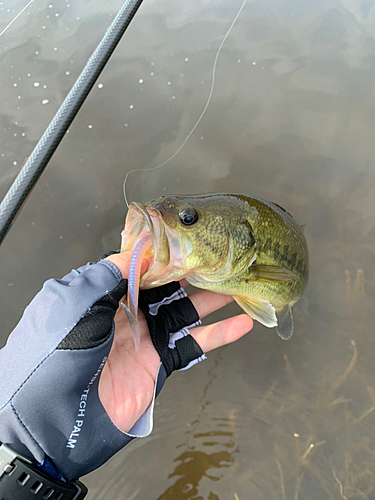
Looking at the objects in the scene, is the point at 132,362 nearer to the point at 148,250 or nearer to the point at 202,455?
the point at 148,250

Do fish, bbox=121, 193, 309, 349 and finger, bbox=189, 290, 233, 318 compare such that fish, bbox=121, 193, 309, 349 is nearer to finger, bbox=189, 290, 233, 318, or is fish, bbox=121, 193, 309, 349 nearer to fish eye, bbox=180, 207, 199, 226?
fish eye, bbox=180, 207, 199, 226

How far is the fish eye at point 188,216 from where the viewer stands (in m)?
1.69

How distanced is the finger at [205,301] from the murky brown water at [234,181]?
49cm

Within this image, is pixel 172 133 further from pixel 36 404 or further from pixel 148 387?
pixel 36 404

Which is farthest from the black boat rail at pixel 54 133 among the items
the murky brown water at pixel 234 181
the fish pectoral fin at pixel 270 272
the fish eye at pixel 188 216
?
the fish pectoral fin at pixel 270 272

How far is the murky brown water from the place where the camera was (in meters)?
2.55

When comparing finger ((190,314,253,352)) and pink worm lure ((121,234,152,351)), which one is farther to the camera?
finger ((190,314,253,352))

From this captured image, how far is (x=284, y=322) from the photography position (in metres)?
2.54

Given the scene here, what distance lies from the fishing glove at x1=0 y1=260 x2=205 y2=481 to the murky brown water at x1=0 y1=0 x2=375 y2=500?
3.79ft

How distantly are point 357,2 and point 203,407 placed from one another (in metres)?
4.71

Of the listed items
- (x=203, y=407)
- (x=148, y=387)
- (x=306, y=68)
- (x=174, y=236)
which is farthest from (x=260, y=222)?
(x=306, y=68)

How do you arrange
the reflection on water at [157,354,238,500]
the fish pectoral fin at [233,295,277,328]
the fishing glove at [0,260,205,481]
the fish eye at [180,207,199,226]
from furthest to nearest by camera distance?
the reflection on water at [157,354,238,500], the fish pectoral fin at [233,295,277,328], the fish eye at [180,207,199,226], the fishing glove at [0,260,205,481]

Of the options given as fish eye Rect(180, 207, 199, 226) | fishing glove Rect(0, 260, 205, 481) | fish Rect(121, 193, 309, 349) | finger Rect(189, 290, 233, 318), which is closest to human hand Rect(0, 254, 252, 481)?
fishing glove Rect(0, 260, 205, 481)

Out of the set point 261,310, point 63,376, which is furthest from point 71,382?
point 261,310
